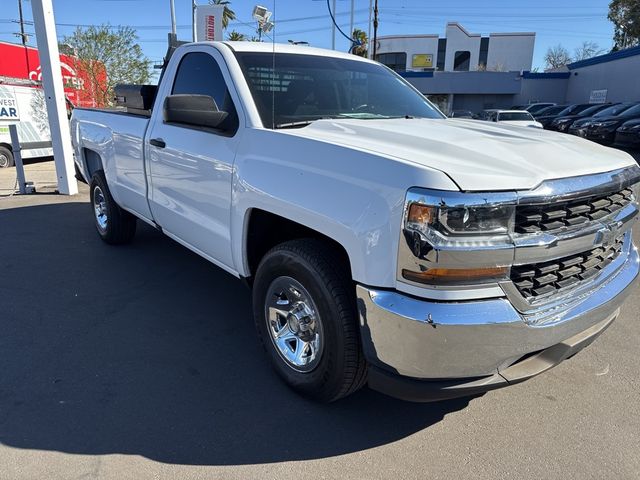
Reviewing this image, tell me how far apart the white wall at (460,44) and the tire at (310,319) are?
6599 cm

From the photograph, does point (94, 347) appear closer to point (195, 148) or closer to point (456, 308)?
point (195, 148)

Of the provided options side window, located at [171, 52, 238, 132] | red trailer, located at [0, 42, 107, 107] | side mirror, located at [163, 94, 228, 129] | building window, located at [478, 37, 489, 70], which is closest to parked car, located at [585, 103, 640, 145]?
side window, located at [171, 52, 238, 132]

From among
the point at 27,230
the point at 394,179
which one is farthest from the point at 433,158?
the point at 27,230

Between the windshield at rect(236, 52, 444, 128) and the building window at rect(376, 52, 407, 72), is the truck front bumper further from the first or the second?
the building window at rect(376, 52, 407, 72)

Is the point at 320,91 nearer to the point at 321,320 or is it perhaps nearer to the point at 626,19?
the point at 321,320

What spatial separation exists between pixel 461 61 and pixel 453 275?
7016cm

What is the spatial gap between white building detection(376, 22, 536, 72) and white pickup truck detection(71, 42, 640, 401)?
62.7 metres

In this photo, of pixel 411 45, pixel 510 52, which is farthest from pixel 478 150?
pixel 510 52

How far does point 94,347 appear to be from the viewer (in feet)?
11.4

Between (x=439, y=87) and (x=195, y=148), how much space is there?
48.3 m

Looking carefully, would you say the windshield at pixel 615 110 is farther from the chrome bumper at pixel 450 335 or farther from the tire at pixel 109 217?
the chrome bumper at pixel 450 335

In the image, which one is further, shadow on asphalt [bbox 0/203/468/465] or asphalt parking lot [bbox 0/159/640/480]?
shadow on asphalt [bbox 0/203/468/465]

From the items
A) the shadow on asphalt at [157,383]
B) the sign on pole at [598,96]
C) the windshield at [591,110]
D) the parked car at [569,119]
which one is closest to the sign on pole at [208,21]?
the shadow on asphalt at [157,383]

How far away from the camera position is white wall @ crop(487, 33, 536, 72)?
61.4 m
